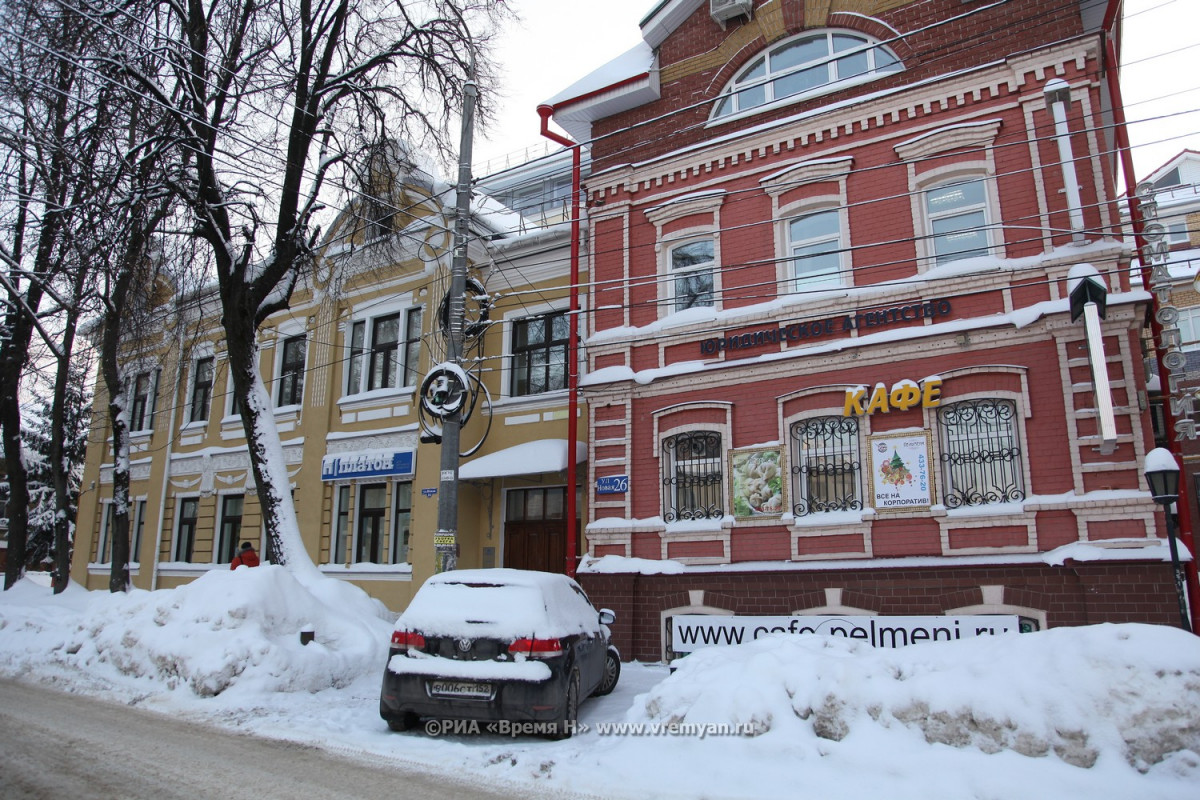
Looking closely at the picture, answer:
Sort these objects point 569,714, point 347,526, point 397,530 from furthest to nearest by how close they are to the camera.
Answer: point 347,526, point 397,530, point 569,714

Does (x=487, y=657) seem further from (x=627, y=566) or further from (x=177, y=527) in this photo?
(x=177, y=527)

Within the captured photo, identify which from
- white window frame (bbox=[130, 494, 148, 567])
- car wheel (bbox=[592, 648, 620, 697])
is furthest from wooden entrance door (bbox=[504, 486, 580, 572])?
white window frame (bbox=[130, 494, 148, 567])

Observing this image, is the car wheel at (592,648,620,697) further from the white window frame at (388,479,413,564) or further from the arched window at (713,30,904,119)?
the arched window at (713,30,904,119)

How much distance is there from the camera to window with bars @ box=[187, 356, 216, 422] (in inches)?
942

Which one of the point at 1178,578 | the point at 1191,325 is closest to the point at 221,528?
the point at 1178,578

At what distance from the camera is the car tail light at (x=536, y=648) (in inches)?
290

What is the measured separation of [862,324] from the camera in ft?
40.3

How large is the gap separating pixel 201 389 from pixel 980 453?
2207cm

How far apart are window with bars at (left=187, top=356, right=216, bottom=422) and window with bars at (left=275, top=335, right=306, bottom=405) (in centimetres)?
390

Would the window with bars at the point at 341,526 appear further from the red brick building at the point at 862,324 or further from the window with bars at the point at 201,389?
the red brick building at the point at 862,324

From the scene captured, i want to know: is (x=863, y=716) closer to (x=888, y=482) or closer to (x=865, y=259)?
(x=888, y=482)

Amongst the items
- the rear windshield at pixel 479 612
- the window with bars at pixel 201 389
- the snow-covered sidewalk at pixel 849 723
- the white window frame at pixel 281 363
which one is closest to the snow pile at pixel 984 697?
the snow-covered sidewalk at pixel 849 723

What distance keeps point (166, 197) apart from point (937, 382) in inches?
513

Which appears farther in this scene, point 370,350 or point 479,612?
point 370,350
